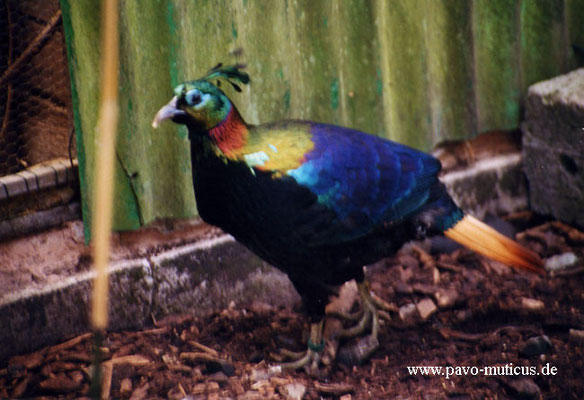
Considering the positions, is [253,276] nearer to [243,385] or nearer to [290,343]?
[290,343]

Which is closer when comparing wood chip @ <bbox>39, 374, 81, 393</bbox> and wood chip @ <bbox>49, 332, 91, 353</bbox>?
wood chip @ <bbox>39, 374, 81, 393</bbox>

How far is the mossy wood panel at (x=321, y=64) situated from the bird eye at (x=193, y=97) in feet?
1.39

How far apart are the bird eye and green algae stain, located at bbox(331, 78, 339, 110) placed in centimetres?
92

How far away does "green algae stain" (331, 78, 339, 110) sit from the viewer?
2977 mm

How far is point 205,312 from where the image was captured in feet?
9.45

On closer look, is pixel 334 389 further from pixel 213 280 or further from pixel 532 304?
pixel 532 304

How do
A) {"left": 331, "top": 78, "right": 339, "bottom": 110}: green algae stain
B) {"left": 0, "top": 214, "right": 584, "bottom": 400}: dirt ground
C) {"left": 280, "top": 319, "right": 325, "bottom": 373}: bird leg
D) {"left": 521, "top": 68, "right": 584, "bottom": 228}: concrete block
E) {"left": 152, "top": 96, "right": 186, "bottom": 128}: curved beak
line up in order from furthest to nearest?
{"left": 521, "top": 68, "right": 584, "bottom": 228}: concrete block
{"left": 331, "top": 78, "right": 339, "bottom": 110}: green algae stain
{"left": 280, "top": 319, "right": 325, "bottom": 373}: bird leg
{"left": 0, "top": 214, "right": 584, "bottom": 400}: dirt ground
{"left": 152, "top": 96, "right": 186, "bottom": 128}: curved beak

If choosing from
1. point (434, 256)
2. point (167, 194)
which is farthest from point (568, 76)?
point (167, 194)

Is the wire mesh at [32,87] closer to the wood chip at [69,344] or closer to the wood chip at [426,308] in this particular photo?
the wood chip at [69,344]

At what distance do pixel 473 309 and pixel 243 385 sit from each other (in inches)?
43.0

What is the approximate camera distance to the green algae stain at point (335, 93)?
2977 millimetres

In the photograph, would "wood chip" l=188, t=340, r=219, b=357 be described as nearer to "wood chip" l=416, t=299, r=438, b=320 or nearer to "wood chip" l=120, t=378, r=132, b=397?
"wood chip" l=120, t=378, r=132, b=397

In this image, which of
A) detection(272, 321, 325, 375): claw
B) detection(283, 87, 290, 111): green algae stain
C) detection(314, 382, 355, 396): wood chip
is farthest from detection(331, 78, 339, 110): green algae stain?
detection(314, 382, 355, 396): wood chip

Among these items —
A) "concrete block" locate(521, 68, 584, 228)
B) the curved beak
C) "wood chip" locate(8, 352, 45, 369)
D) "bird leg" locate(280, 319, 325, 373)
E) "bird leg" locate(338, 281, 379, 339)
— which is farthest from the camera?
"concrete block" locate(521, 68, 584, 228)
